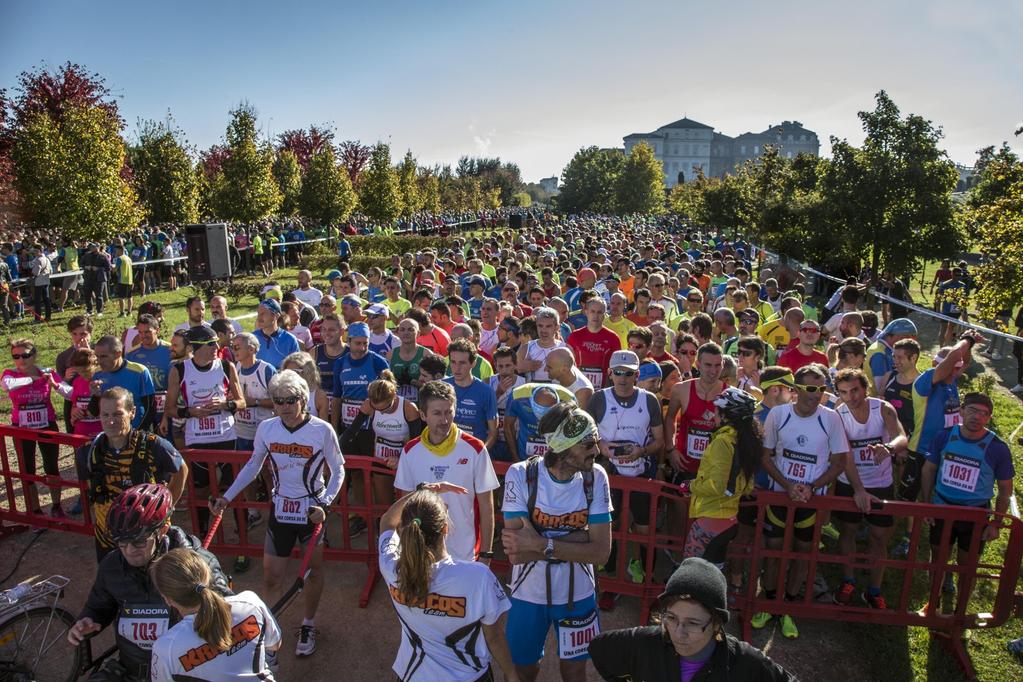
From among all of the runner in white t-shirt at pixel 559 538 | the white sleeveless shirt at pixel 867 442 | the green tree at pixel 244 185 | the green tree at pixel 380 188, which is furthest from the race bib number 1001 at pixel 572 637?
the green tree at pixel 380 188

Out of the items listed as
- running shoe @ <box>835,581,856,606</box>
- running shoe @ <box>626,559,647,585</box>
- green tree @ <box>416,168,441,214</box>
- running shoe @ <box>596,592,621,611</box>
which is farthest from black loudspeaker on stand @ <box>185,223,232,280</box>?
green tree @ <box>416,168,441,214</box>

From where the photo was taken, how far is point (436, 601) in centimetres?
293

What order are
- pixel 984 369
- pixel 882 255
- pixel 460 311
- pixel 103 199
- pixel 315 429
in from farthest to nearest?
pixel 103 199 → pixel 882 255 → pixel 984 369 → pixel 460 311 → pixel 315 429

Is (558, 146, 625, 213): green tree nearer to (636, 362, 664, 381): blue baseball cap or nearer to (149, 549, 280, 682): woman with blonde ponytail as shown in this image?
(636, 362, 664, 381): blue baseball cap

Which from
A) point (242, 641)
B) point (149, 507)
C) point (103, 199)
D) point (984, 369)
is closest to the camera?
point (242, 641)

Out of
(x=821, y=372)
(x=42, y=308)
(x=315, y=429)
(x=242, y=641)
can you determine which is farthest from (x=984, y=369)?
(x=42, y=308)

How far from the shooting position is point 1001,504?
519cm

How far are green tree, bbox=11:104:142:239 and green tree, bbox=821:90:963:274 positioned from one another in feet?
71.3

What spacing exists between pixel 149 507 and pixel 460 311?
20.2 ft

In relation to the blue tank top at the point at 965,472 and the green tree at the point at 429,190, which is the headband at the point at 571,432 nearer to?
the blue tank top at the point at 965,472

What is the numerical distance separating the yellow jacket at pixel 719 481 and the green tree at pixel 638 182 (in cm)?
7201

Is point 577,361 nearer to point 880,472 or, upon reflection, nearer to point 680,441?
point 680,441

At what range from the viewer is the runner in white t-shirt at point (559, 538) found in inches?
138

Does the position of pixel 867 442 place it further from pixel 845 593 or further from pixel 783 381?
pixel 845 593
